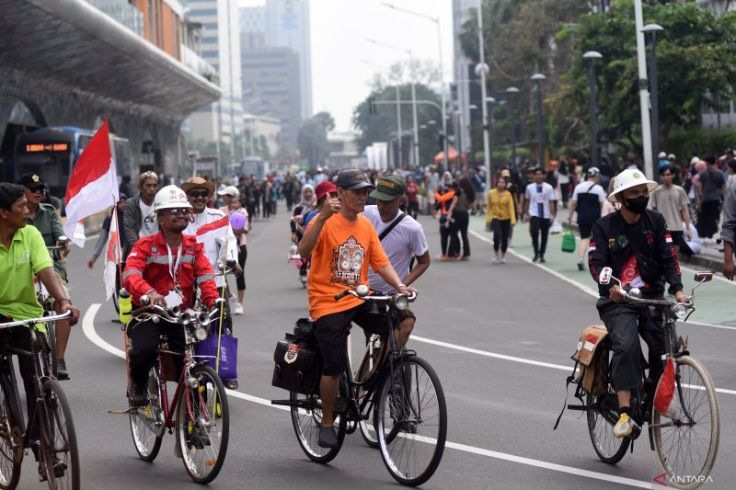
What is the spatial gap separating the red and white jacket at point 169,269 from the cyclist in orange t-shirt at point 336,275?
78 cm

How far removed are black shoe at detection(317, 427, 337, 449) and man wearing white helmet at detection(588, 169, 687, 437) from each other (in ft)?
5.20

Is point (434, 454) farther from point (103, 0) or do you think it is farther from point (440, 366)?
point (103, 0)

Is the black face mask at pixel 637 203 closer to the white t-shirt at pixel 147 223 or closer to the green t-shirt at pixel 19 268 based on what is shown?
the green t-shirt at pixel 19 268

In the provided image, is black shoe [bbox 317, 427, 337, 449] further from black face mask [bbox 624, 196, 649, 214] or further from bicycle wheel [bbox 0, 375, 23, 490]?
black face mask [bbox 624, 196, 649, 214]

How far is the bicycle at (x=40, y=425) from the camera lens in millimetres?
6715

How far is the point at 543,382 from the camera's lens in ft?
36.7

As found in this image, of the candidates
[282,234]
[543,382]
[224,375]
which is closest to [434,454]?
[224,375]

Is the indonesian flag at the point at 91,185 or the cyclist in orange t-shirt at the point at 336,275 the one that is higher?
the indonesian flag at the point at 91,185

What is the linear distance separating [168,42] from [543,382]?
78.9 meters

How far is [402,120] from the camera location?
169 meters

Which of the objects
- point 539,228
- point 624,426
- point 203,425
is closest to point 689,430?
point 624,426

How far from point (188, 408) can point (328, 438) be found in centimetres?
79

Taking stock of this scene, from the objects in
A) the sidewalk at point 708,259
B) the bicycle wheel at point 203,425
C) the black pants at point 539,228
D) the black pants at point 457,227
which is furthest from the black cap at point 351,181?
the black pants at point 457,227

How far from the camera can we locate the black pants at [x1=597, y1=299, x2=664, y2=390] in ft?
23.9
